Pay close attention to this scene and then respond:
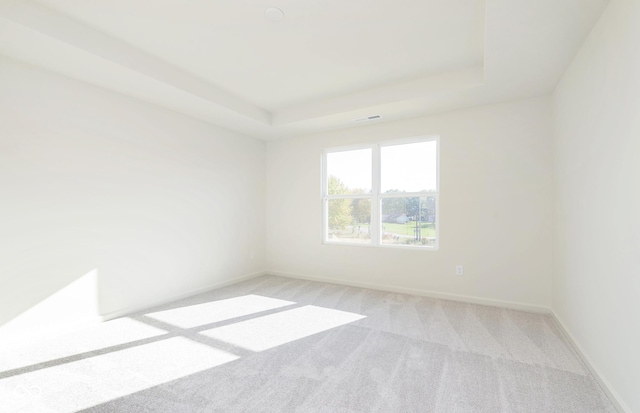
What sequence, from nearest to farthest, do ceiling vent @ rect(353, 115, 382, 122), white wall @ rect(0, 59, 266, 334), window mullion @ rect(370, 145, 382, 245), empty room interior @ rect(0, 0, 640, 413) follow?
1. empty room interior @ rect(0, 0, 640, 413)
2. white wall @ rect(0, 59, 266, 334)
3. ceiling vent @ rect(353, 115, 382, 122)
4. window mullion @ rect(370, 145, 382, 245)

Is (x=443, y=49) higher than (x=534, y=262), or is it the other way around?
(x=443, y=49)

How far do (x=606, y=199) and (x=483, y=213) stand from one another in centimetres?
160

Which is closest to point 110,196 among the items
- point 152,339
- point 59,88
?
point 59,88

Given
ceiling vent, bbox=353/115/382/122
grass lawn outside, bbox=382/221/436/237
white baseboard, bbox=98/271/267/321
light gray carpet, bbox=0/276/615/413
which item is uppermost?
ceiling vent, bbox=353/115/382/122

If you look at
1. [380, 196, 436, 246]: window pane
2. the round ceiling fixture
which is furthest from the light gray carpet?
the round ceiling fixture

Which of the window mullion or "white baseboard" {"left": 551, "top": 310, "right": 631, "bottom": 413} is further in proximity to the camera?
the window mullion

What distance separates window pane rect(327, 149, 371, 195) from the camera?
4.33 meters

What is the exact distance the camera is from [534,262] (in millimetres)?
3180

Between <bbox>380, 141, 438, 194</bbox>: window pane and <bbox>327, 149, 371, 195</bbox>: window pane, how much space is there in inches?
10.3

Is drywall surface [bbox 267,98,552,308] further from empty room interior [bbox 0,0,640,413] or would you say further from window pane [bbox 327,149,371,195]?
window pane [bbox 327,149,371,195]

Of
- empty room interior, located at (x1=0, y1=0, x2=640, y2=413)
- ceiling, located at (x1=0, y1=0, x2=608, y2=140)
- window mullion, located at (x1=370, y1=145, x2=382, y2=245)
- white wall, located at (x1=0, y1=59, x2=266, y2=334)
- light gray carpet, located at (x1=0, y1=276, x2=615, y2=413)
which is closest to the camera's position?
light gray carpet, located at (x1=0, y1=276, x2=615, y2=413)

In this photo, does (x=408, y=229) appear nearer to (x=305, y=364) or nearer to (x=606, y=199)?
(x=606, y=199)

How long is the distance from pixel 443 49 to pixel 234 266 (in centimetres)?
406

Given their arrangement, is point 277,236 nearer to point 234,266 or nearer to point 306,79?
point 234,266
